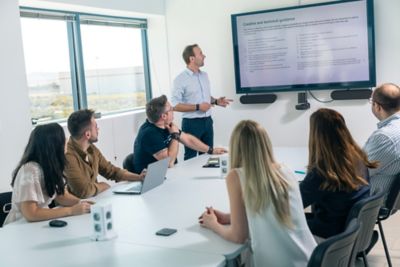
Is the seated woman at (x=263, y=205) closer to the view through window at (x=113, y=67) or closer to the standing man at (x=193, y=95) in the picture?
the standing man at (x=193, y=95)

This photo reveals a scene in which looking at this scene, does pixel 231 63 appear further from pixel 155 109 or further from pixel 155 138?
pixel 155 138

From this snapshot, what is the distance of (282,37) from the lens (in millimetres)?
5523

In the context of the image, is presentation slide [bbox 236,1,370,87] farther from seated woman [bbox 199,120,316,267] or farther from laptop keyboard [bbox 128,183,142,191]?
seated woman [bbox 199,120,316,267]

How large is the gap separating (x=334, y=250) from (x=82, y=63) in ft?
13.8

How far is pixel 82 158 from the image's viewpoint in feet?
9.96

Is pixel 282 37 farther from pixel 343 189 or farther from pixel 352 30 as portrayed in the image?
pixel 343 189

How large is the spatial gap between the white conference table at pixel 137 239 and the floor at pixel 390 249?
136 centimetres

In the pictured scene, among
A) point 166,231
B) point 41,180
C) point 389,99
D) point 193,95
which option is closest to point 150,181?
point 41,180

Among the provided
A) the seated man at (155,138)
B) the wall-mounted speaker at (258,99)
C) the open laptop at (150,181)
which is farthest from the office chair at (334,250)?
the wall-mounted speaker at (258,99)

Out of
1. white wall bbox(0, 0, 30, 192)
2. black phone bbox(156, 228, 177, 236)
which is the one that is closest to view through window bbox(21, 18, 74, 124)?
white wall bbox(0, 0, 30, 192)

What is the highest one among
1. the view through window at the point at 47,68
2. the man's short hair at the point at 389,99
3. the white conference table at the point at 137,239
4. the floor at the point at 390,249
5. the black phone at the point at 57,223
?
the view through window at the point at 47,68

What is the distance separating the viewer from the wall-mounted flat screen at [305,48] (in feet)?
16.9

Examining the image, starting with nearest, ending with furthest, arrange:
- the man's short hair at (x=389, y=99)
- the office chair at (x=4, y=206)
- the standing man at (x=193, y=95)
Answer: the office chair at (x=4, y=206) < the man's short hair at (x=389, y=99) < the standing man at (x=193, y=95)

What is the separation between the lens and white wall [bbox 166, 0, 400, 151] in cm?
512
